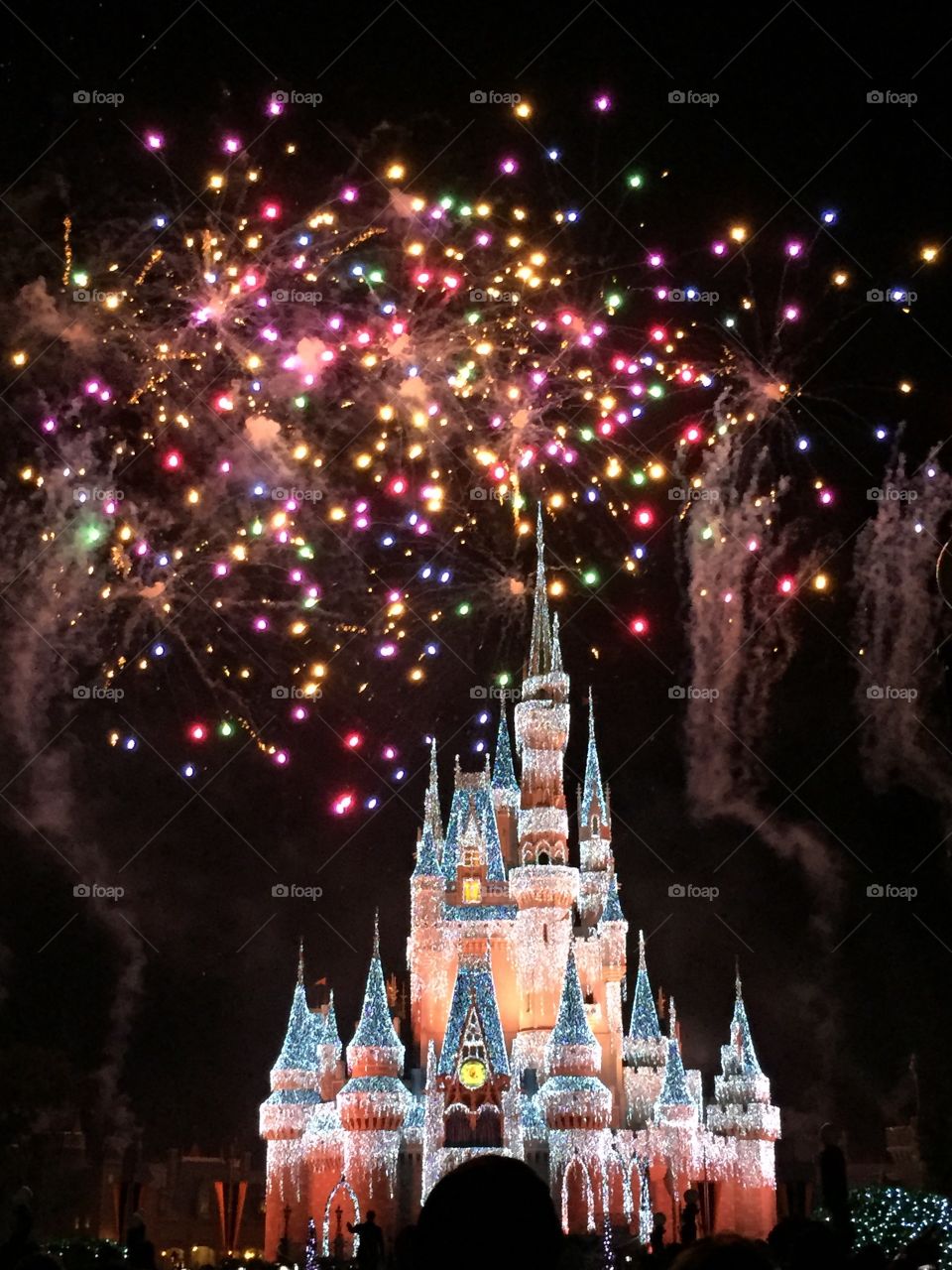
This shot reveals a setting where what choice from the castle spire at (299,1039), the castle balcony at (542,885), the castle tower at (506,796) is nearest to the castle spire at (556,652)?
the castle tower at (506,796)

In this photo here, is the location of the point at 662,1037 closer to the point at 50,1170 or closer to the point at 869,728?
the point at 869,728

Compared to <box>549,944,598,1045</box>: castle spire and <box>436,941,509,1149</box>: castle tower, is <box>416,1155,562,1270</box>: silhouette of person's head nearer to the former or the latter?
<box>436,941,509,1149</box>: castle tower

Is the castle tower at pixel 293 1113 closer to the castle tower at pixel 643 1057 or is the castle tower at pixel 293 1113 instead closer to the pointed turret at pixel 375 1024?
the pointed turret at pixel 375 1024

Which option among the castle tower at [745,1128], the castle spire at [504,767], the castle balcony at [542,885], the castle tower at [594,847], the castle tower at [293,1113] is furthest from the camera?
the castle spire at [504,767]

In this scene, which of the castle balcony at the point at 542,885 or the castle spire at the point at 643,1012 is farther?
the castle balcony at the point at 542,885

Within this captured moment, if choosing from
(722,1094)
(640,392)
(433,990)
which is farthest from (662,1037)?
(640,392)

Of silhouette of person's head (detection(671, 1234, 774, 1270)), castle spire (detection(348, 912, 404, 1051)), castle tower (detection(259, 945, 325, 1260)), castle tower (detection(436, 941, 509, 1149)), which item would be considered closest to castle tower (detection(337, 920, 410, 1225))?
castle spire (detection(348, 912, 404, 1051))

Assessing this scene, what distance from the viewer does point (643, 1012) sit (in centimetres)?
4403

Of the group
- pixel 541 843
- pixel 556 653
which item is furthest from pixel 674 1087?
pixel 556 653

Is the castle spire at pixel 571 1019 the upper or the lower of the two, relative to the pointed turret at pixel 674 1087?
upper

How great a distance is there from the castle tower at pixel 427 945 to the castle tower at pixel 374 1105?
4357 mm

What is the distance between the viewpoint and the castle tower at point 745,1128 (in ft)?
137

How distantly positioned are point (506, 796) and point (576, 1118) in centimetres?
1193

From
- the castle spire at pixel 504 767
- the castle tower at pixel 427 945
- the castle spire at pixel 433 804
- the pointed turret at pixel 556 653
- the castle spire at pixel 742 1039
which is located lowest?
the castle spire at pixel 742 1039
